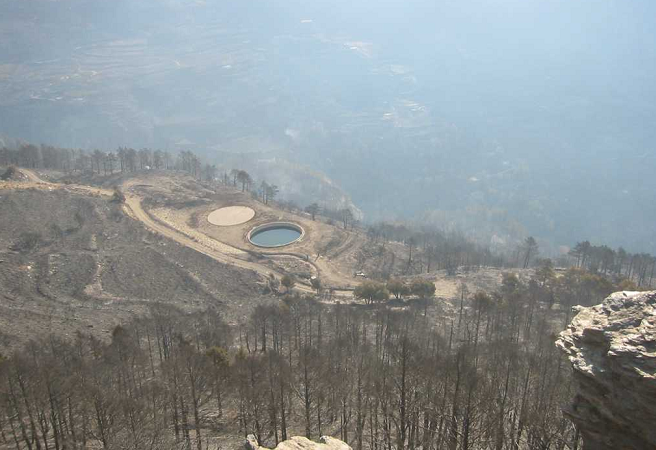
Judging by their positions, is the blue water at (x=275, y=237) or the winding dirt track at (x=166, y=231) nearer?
the winding dirt track at (x=166, y=231)

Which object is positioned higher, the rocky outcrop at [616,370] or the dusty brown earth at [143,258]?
the rocky outcrop at [616,370]

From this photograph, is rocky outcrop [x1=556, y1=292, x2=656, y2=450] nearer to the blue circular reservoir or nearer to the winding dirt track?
the winding dirt track

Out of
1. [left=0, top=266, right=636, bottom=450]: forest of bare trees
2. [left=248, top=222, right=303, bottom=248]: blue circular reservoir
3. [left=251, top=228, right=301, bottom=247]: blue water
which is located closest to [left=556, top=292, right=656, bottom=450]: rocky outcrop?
[left=0, top=266, right=636, bottom=450]: forest of bare trees

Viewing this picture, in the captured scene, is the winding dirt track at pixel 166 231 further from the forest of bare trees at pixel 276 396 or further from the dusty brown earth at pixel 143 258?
the forest of bare trees at pixel 276 396

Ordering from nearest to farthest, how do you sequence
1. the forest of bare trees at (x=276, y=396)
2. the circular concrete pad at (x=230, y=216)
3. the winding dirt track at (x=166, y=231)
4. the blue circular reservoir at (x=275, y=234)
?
1. the forest of bare trees at (x=276, y=396)
2. the winding dirt track at (x=166, y=231)
3. the blue circular reservoir at (x=275, y=234)
4. the circular concrete pad at (x=230, y=216)

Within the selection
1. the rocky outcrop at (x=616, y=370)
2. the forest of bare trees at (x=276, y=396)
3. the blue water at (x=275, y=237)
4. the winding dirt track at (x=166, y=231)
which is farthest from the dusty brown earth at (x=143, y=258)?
the rocky outcrop at (x=616, y=370)

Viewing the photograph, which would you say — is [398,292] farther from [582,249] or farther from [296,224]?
[582,249]

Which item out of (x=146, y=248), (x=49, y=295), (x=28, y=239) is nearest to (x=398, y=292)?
(x=146, y=248)
